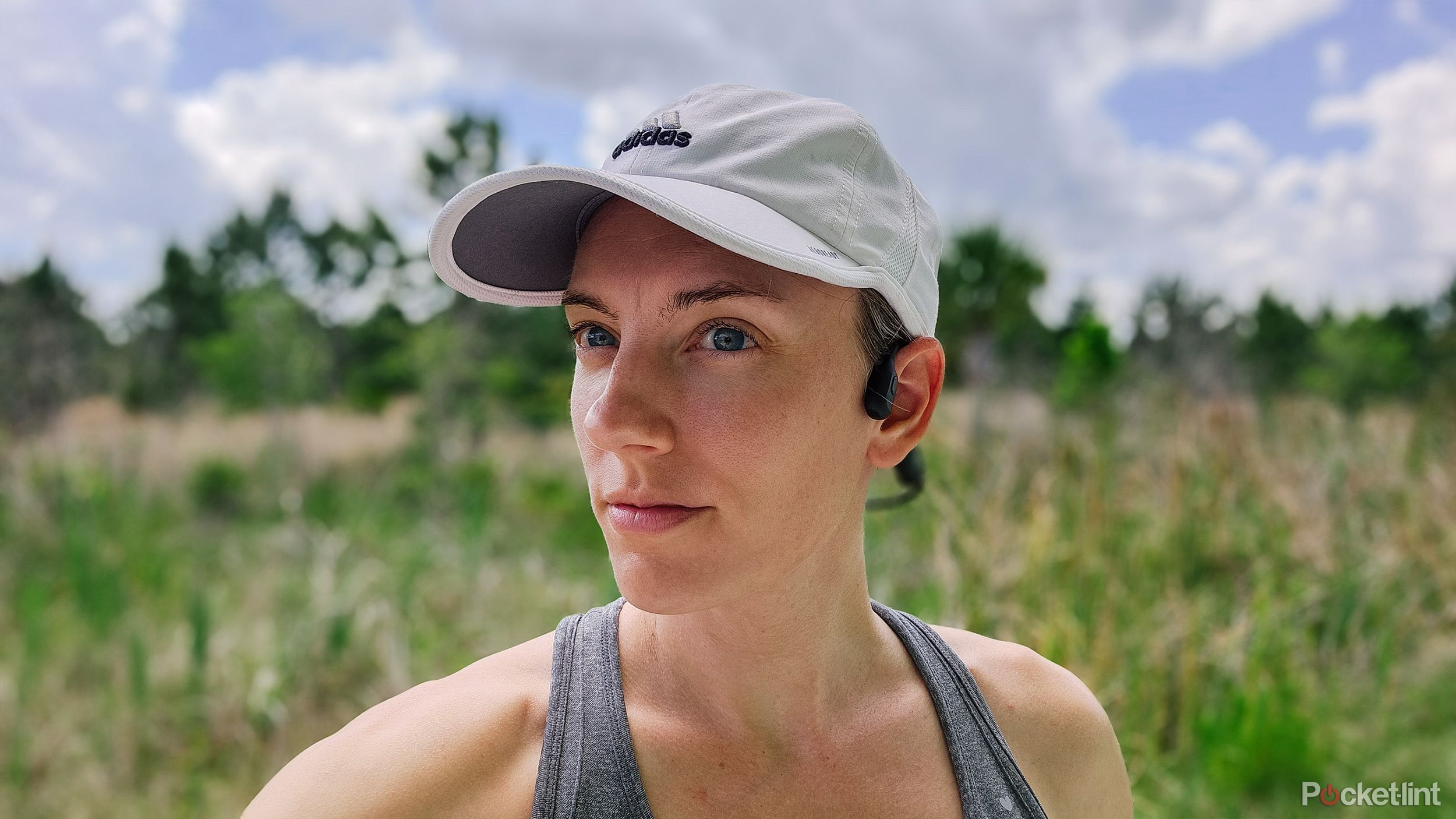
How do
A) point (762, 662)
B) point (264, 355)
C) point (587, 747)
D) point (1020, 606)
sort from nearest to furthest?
point (587, 747)
point (762, 662)
point (1020, 606)
point (264, 355)

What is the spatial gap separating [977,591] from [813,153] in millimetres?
2638

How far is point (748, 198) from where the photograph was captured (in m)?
1.18

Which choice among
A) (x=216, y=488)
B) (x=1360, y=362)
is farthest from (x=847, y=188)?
(x=1360, y=362)

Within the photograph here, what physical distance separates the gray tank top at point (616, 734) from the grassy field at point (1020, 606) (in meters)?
2.01

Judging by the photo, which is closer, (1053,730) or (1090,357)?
(1053,730)

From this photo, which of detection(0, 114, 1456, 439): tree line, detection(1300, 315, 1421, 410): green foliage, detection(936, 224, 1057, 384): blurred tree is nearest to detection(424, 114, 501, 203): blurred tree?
detection(0, 114, 1456, 439): tree line

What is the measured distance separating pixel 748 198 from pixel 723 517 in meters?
0.39

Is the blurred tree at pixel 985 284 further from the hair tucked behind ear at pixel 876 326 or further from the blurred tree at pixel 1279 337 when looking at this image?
the blurred tree at pixel 1279 337

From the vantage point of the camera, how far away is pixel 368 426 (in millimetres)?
12766

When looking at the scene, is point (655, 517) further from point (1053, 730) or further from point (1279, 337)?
point (1279, 337)

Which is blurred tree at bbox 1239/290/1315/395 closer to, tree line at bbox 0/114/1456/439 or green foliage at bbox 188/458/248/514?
tree line at bbox 0/114/1456/439

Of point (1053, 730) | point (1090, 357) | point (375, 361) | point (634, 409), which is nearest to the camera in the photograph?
point (634, 409)

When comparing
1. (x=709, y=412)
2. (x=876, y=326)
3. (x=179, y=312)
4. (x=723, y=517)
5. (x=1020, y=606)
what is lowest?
(x=1020, y=606)

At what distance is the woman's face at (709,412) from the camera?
3.84ft
